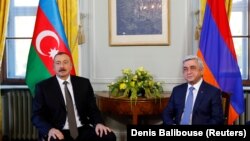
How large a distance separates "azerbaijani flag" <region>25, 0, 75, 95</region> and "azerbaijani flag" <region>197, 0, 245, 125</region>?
142 centimetres

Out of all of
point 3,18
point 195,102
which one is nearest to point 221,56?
point 195,102

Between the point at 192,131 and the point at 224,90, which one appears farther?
the point at 224,90

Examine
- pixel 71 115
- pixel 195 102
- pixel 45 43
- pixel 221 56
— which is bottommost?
pixel 71 115

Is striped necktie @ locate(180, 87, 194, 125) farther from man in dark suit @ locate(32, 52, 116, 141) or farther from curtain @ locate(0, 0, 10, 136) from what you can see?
curtain @ locate(0, 0, 10, 136)

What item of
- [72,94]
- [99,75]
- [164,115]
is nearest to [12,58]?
[99,75]

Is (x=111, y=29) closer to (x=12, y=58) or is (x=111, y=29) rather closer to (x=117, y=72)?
(x=117, y=72)

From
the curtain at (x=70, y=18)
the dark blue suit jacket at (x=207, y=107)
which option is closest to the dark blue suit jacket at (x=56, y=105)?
the dark blue suit jacket at (x=207, y=107)

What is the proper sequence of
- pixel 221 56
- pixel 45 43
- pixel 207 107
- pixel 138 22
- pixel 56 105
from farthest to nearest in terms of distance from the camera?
pixel 138 22
pixel 221 56
pixel 45 43
pixel 56 105
pixel 207 107

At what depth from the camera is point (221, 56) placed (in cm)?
369

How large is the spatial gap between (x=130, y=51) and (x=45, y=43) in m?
1.16

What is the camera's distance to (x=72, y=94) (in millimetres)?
3035

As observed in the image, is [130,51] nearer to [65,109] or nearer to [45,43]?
[45,43]

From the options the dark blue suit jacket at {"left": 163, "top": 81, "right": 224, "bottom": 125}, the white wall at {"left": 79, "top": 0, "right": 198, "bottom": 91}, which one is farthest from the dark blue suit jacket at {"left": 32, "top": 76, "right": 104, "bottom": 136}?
the white wall at {"left": 79, "top": 0, "right": 198, "bottom": 91}

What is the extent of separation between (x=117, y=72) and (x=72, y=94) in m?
1.38
